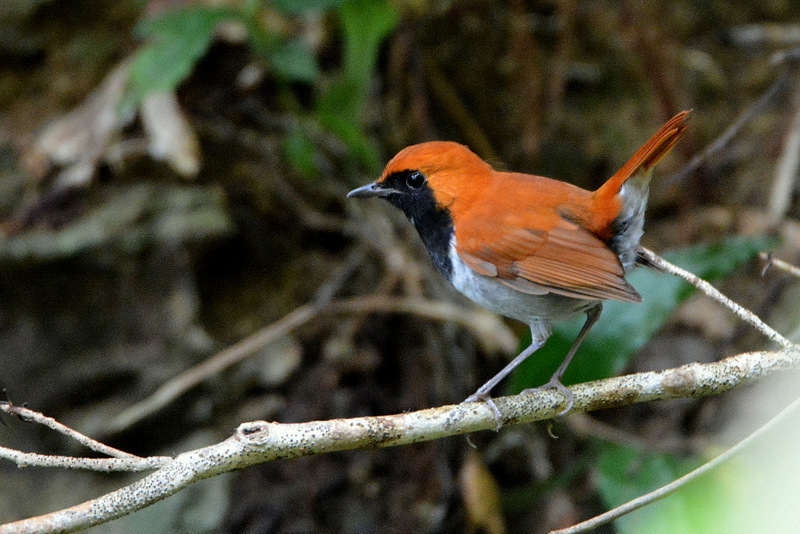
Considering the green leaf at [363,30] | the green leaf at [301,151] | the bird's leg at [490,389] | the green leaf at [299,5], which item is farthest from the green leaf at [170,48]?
the bird's leg at [490,389]

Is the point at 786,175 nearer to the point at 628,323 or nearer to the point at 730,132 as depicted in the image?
the point at 730,132

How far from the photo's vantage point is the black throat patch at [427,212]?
9.95ft

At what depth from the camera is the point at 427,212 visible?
308cm

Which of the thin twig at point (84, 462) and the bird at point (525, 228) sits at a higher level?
the bird at point (525, 228)

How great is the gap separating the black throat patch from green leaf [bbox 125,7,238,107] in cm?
134

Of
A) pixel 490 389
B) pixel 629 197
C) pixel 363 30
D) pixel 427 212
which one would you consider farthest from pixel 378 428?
pixel 363 30

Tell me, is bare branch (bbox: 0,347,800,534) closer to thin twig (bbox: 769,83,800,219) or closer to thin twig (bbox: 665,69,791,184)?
thin twig (bbox: 665,69,791,184)

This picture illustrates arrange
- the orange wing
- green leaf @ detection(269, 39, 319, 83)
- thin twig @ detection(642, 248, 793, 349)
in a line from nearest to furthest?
thin twig @ detection(642, 248, 793, 349)
the orange wing
green leaf @ detection(269, 39, 319, 83)

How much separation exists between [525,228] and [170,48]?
210 centimetres

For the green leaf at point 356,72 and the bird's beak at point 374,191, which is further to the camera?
the green leaf at point 356,72

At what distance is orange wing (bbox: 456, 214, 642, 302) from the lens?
2709 mm

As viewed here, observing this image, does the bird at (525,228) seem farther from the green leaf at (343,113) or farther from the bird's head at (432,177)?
the green leaf at (343,113)

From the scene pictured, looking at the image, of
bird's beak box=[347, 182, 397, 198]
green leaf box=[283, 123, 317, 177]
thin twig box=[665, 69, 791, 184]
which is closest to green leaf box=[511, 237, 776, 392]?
thin twig box=[665, 69, 791, 184]

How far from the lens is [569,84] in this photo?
18.5 ft
